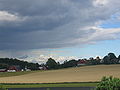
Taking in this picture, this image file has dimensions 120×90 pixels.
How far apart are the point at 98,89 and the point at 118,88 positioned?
3.73 ft

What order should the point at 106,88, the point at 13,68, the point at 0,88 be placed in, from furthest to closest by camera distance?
the point at 13,68, the point at 0,88, the point at 106,88

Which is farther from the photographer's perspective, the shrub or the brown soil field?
the brown soil field

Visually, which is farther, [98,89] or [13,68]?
[13,68]

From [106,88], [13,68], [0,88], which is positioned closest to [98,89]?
[106,88]

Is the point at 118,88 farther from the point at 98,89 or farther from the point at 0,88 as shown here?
the point at 0,88

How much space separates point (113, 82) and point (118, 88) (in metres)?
0.48

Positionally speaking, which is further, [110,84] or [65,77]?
[65,77]

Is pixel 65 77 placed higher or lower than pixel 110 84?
higher

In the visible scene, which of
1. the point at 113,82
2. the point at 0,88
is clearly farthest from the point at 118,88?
the point at 0,88

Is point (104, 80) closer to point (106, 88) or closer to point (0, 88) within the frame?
point (106, 88)

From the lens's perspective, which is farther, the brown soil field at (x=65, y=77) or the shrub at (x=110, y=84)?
the brown soil field at (x=65, y=77)

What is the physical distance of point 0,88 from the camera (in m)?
17.5

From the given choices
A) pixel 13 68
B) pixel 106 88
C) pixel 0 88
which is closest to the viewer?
pixel 106 88

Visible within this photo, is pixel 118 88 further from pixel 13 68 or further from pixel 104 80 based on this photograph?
pixel 13 68
